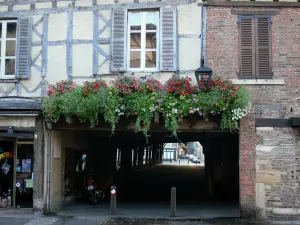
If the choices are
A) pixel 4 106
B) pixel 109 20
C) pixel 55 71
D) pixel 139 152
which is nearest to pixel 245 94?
pixel 109 20

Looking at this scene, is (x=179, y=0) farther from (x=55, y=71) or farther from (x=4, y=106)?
(x=4, y=106)

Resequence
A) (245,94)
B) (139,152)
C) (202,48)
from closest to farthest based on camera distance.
→ (245,94) < (202,48) < (139,152)

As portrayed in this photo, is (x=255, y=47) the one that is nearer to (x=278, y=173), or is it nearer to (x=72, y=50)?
(x=278, y=173)

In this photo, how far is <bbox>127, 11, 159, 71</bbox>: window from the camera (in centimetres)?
1210

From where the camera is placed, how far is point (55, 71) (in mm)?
12289

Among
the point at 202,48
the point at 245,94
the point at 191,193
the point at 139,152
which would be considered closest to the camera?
the point at 245,94

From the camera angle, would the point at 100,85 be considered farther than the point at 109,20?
No

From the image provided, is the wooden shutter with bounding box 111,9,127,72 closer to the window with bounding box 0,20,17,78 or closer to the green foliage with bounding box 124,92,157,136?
the green foliage with bounding box 124,92,157,136

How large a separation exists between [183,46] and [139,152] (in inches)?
1147

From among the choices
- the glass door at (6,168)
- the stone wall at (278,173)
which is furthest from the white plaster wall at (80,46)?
the stone wall at (278,173)

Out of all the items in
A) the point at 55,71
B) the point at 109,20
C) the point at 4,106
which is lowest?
the point at 4,106

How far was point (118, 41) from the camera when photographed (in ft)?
39.4

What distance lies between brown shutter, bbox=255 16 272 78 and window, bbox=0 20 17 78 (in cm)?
687

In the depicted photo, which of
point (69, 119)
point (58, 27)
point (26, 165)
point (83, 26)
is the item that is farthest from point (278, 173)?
point (58, 27)
